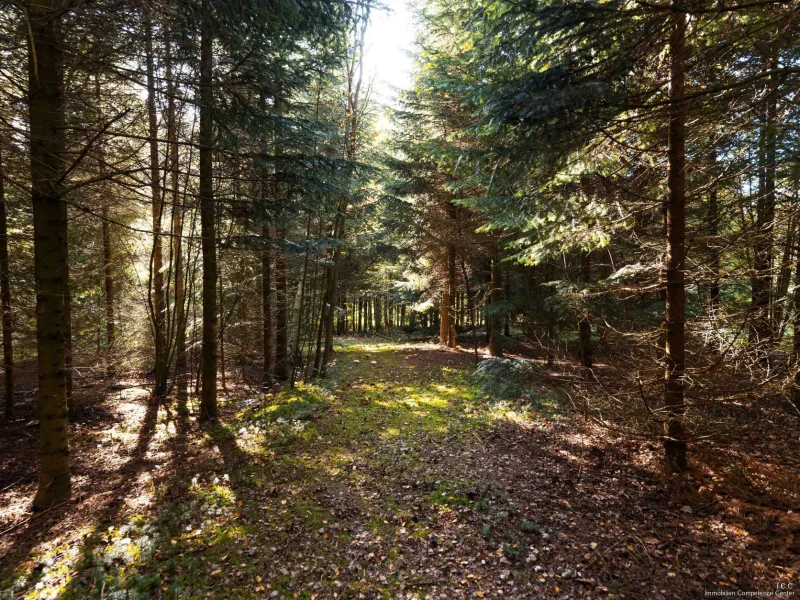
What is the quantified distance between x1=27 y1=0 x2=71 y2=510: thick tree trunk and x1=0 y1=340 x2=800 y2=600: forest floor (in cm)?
67

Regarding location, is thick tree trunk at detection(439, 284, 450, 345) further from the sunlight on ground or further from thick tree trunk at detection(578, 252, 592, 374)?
the sunlight on ground

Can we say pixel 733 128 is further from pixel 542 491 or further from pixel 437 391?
pixel 437 391

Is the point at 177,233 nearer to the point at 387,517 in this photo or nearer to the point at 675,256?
the point at 387,517

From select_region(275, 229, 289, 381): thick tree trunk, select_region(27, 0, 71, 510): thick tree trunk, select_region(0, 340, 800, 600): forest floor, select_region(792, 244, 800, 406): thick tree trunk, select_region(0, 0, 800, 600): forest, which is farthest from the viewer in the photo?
select_region(275, 229, 289, 381): thick tree trunk

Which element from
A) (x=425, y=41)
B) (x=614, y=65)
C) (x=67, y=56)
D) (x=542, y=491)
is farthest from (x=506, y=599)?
(x=425, y=41)

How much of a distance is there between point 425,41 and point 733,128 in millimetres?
13592

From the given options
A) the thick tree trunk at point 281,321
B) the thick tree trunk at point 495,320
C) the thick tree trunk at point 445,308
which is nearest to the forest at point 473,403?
the thick tree trunk at point 281,321

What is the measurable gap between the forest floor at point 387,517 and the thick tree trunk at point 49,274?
0.67 meters

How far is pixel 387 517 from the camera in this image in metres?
4.97

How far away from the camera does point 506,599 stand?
143 inches

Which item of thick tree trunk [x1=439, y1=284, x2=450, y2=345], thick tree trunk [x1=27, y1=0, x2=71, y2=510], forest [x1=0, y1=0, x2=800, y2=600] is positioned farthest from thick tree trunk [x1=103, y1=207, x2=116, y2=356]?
thick tree trunk [x1=439, y1=284, x2=450, y2=345]

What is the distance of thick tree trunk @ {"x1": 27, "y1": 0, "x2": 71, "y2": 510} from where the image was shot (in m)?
4.24

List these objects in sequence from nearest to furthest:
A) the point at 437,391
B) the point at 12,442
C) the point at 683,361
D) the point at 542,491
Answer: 1. the point at 683,361
2. the point at 542,491
3. the point at 12,442
4. the point at 437,391

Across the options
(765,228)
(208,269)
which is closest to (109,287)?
(208,269)
